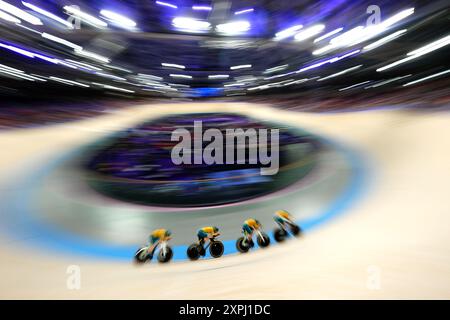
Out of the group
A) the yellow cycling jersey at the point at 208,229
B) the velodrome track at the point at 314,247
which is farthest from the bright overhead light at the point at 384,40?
Result: the yellow cycling jersey at the point at 208,229

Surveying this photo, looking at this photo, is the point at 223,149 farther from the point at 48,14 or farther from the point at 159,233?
the point at 48,14

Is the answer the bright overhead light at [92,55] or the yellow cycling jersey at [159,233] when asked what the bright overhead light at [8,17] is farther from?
the yellow cycling jersey at [159,233]

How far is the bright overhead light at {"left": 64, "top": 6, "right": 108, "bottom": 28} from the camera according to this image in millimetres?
860

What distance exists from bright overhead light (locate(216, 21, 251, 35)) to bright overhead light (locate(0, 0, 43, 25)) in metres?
0.60

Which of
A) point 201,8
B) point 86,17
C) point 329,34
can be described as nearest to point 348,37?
point 329,34

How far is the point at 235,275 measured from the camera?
2.96ft

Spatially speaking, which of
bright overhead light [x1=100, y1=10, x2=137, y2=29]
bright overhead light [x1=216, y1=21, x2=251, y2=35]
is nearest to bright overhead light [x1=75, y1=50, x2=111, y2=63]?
bright overhead light [x1=100, y1=10, x2=137, y2=29]

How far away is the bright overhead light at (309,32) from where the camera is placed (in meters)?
0.91

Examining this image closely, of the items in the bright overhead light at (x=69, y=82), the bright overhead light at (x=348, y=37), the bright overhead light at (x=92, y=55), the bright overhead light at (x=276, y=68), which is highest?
the bright overhead light at (x=348, y=37)

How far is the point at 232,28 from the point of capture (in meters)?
0.91

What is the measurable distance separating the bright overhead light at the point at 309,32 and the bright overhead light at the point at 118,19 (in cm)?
57
